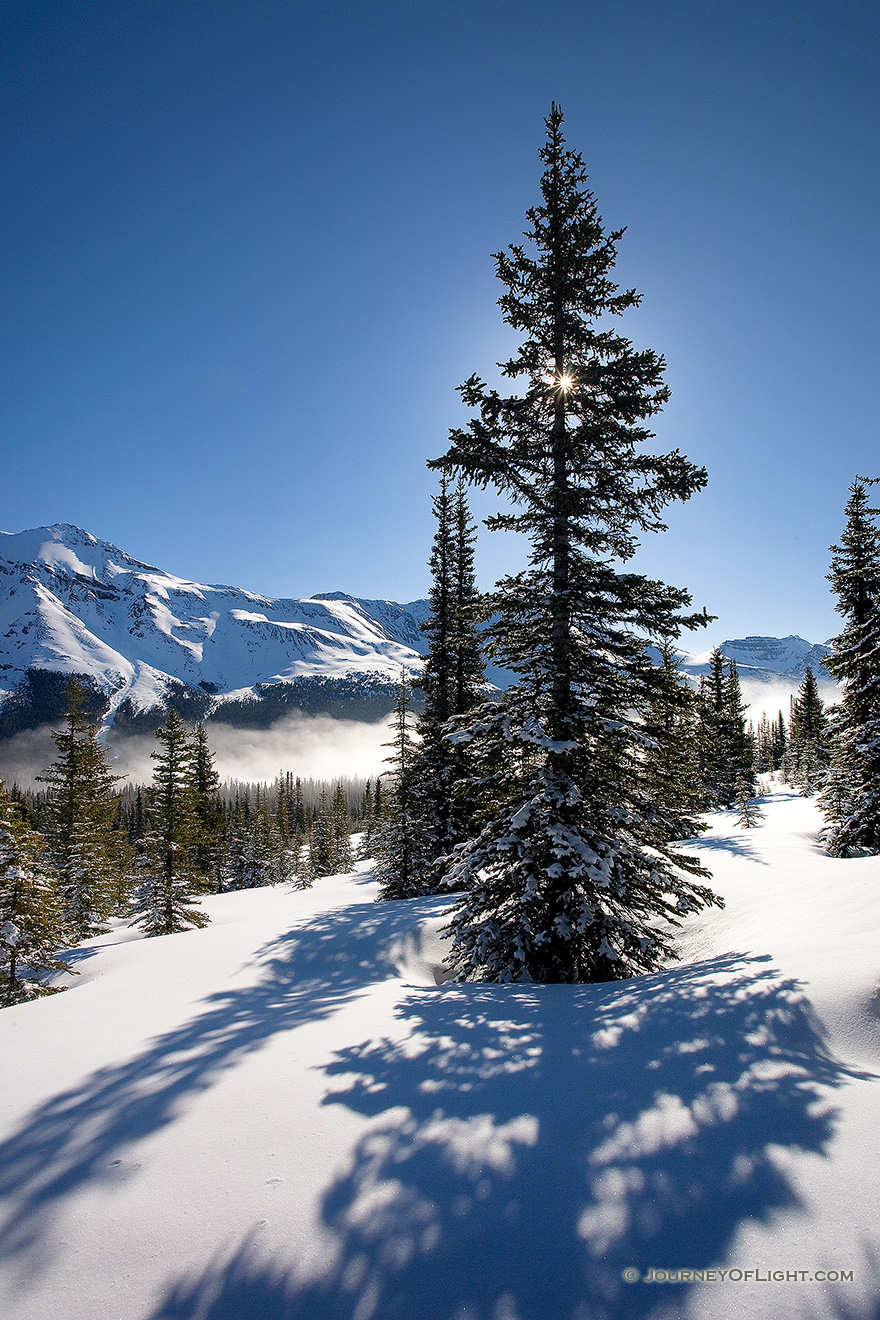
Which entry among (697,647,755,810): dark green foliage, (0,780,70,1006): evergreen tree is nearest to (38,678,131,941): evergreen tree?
(0,780,70,1006): evergreen tree

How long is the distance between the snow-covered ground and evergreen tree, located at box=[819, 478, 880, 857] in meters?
13.2

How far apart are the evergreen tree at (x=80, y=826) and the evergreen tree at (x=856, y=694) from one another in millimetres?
28655

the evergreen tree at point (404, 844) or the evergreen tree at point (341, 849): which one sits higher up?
the evergreen tree at point (404, 844)

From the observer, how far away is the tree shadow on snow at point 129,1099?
121 inches

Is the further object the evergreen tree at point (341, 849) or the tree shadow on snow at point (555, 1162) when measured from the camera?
the evergreen tree at point (341, 849)

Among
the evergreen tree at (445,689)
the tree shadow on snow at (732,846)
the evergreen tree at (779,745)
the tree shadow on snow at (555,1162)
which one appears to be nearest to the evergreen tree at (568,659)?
the tree shadow on snow at (555,1162)

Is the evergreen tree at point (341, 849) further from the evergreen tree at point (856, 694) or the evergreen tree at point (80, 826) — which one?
the evergreen tree at point (856, 694)

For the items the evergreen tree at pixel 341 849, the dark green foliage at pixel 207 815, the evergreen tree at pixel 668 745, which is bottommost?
the evergreen tree at pixel 341 849

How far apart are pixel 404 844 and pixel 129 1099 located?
18443 mm

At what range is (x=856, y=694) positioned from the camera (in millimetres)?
17922

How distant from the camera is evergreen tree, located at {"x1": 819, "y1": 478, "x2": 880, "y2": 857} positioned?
1653cm

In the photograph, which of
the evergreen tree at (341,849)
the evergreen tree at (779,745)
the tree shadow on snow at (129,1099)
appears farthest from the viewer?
the evergreen tree at (779,745)

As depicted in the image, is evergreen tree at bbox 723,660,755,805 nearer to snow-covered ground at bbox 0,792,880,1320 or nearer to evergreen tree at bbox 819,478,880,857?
evergreen tree at bbox 819,478,880,857

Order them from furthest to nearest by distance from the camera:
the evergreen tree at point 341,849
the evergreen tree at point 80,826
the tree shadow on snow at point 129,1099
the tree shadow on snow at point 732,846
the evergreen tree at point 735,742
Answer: the evergreen tree at point 341,849 < the evergreen tree at point 735,742 < the evergreen tree at point 80,826 < the tree shadow on snow at point 732,846 < the tree shadow on snow at point 129,1099
